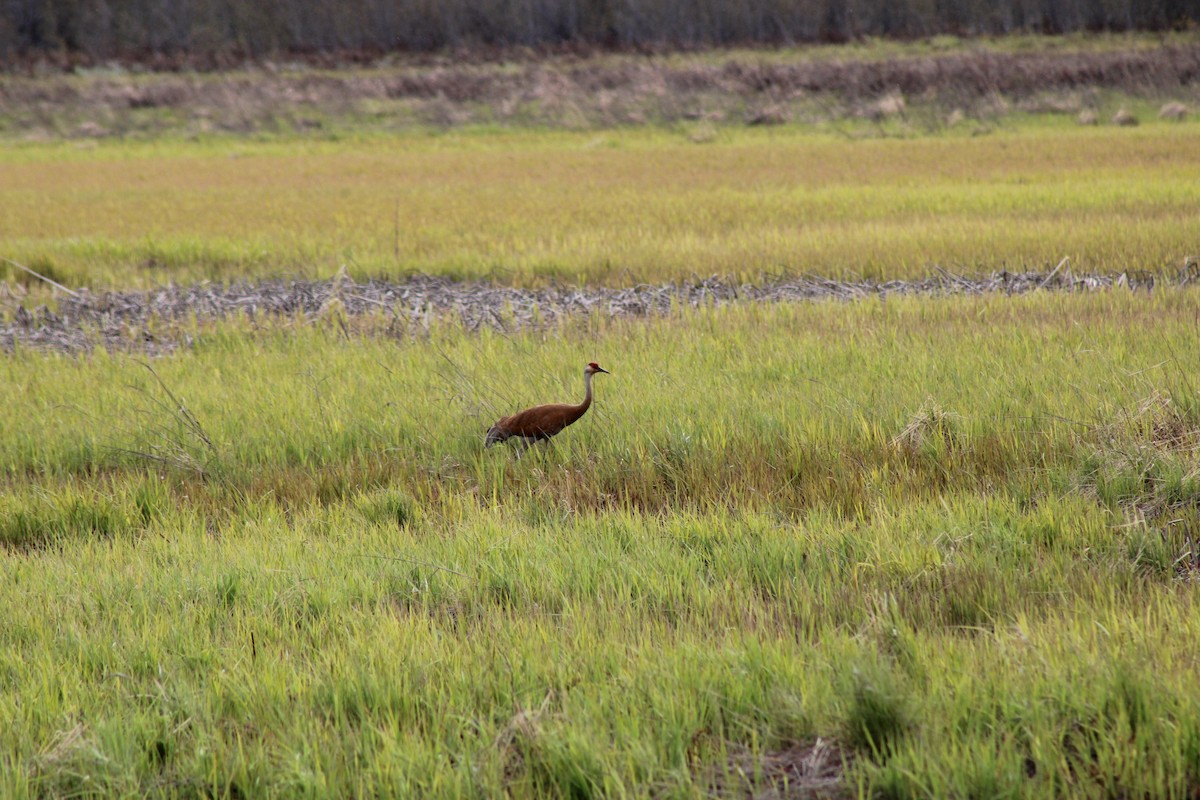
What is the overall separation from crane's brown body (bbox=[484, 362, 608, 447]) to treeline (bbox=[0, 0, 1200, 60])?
151 feet

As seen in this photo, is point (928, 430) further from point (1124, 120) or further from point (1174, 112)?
point (1174, 112)

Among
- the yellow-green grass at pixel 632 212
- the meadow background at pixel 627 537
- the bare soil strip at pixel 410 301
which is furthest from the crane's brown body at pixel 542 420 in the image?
the yellow-green grass at pixel 632 212

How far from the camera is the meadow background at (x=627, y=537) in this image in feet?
8.07

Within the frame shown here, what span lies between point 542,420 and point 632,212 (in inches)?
414

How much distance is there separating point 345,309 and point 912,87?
96.6 ft

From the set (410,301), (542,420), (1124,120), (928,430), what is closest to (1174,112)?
(1124,120)

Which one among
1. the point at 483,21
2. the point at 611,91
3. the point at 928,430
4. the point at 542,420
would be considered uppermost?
the point at 483,21

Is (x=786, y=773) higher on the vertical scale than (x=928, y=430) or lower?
higher

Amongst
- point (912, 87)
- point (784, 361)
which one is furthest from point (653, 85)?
point (784, 361)

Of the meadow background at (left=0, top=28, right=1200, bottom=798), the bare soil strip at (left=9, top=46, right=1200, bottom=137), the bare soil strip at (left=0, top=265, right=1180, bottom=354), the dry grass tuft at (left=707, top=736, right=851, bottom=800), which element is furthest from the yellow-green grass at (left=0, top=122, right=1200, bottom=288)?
the bare soil strip at (left=9, top=46, right=1200, bottom=137)

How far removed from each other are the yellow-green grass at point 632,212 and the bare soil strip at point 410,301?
1.59ft

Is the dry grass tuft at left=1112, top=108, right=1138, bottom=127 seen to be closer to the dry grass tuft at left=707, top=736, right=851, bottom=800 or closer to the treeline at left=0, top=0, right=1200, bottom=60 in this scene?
the treeline at left=0, top=0, right=1200, bottom=60

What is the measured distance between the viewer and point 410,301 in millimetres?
10086

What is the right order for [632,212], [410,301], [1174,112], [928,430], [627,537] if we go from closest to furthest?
[627,537] → [928,430] → [410,301] → [632,212] → [1174,112]
